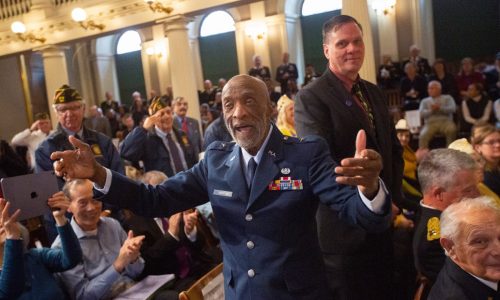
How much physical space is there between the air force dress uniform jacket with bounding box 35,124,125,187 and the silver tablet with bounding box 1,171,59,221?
2.83 ft

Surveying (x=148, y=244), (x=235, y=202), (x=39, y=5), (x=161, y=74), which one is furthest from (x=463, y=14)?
(x=235, y=202)

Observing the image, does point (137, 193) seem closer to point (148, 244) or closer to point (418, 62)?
point (148, 244)

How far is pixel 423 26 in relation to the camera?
457 inches

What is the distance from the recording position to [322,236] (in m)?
2.11

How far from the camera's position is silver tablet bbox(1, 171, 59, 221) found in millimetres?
2500

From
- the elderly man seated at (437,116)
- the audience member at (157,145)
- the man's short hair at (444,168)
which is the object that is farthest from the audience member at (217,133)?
the elderly man seated at (437,116)

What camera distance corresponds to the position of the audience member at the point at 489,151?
3287 millimetres

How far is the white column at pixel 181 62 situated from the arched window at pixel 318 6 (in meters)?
5.72

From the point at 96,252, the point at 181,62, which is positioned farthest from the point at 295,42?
the point at 96,252

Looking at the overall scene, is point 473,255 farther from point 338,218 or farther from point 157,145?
point 157,145

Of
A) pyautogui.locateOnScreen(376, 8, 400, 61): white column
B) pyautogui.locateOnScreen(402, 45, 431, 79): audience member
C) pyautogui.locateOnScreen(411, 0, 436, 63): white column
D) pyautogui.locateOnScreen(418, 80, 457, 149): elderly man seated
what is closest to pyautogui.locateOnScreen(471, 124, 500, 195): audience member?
pyautogui.locateOnScreen(418, 80, 457, 149): elderly man seated

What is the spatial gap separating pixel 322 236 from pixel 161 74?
1407cm

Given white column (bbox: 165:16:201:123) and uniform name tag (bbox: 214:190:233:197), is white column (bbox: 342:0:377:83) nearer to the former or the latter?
white column (bbox: 165:16:201:123)

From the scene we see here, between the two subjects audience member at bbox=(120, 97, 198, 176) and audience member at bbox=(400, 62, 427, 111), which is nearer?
audience member at bbox=(120, 97, 198, 176)
